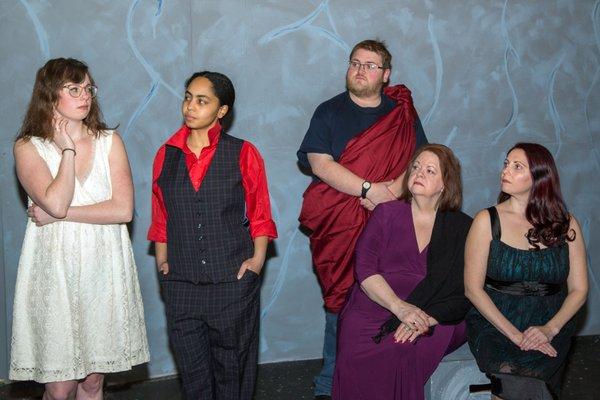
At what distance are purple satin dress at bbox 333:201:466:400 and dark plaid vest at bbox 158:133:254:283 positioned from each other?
461 mm

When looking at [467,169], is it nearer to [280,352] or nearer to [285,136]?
[285,136]

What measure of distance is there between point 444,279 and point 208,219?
84 centimetres

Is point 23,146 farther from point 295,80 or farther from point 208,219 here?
point 295,80

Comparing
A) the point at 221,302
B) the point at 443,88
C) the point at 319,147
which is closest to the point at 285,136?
the point at 319,147

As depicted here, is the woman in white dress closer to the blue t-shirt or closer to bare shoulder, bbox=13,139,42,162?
bare shoulder, bbox=13,139,42,162

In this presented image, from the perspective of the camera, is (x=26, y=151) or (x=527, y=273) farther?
(x=527, y=273)

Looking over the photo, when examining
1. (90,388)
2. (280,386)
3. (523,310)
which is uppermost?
(523,310)

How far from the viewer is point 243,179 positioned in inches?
115

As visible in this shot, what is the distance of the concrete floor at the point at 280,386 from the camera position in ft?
11.9

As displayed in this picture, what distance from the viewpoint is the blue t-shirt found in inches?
134

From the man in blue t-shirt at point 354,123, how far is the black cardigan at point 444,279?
324 millimetres

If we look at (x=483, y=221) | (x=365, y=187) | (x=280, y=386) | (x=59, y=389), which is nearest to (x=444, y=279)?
(x=483, y=221)

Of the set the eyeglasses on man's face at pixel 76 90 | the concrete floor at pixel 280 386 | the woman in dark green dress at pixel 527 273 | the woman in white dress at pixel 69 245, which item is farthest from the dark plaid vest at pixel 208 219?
the concrete floor at pixel 280 386

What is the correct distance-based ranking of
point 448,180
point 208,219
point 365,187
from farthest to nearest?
1. point 365,187
2. point 448,180
3. point 208,219
